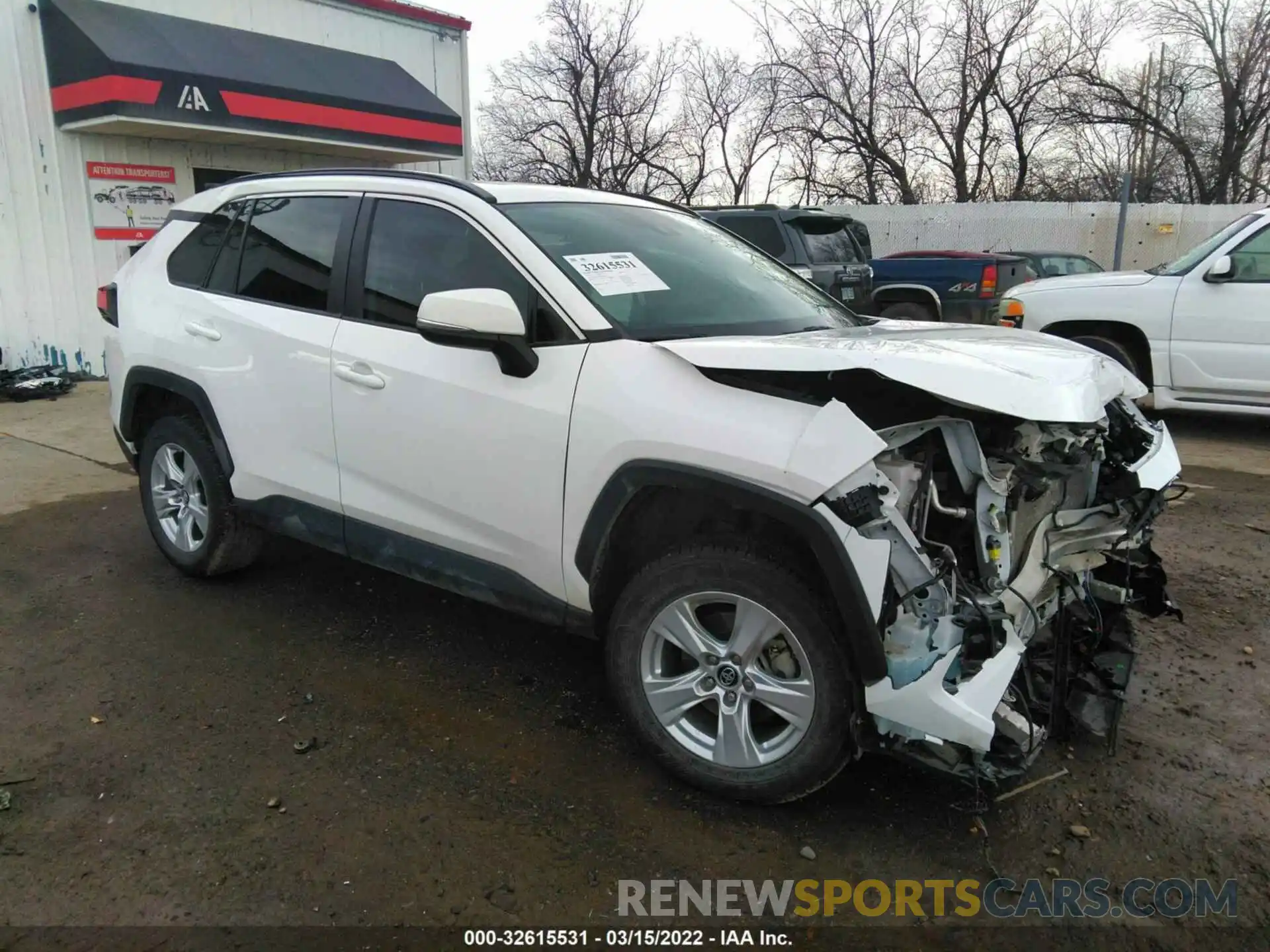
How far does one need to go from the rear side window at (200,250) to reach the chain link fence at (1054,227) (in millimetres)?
18838

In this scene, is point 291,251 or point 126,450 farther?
point 126,450

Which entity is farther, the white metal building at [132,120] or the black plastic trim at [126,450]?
the white metal building at [132,120]

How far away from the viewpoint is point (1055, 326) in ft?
27.2

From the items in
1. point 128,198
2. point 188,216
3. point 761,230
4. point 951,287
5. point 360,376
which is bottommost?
point 360,376

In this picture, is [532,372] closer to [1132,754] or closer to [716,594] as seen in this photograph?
[716,594]

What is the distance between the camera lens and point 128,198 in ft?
35.6

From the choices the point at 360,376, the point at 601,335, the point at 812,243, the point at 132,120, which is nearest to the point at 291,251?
the point at 360,376

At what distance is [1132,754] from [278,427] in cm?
335

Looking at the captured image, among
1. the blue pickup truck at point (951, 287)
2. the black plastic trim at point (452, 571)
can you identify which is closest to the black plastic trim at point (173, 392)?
the black plastic trim at point (452, 571)

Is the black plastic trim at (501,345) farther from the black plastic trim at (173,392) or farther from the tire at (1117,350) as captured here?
the tire at (1117,350)

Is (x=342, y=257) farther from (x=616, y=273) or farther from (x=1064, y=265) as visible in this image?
(x=1064, y=265)

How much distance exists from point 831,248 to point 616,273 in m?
8.10

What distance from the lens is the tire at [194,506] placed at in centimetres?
423

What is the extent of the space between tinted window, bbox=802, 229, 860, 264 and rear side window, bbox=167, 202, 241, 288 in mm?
7122
